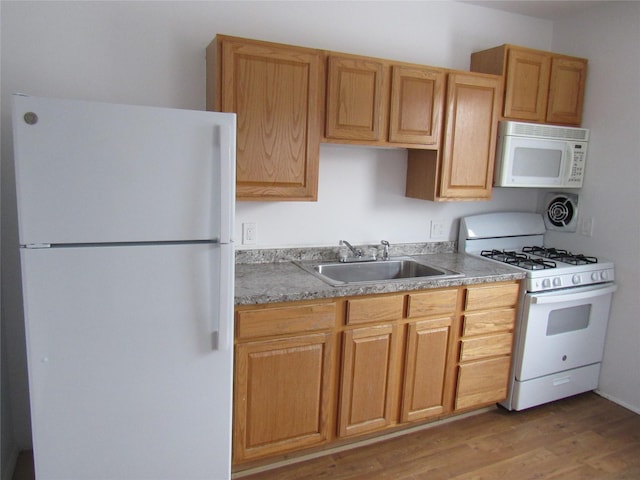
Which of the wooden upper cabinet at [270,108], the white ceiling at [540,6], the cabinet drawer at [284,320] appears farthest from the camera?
the white ceiling at [540,6]

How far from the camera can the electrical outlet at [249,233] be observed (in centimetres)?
251

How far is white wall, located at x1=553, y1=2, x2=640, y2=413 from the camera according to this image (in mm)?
2811

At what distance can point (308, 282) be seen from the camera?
2.21 meters

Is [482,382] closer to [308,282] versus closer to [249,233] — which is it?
[308,282]

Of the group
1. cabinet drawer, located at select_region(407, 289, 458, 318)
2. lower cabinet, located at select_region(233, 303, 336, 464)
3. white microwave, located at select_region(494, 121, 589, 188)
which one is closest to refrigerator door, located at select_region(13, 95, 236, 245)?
lower cabinet, located at select_region(233, 303, 336, 464)

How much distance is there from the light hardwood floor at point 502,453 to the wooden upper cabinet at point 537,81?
1.88 metres

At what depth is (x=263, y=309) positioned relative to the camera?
1999mm

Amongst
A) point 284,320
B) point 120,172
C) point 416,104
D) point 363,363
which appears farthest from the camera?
point 416,104

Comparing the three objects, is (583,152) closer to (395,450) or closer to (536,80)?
(536,80)

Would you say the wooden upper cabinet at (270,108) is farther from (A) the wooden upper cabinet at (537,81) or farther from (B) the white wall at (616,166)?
(B) the white wall at (616,166)

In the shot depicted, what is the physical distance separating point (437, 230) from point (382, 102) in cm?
104

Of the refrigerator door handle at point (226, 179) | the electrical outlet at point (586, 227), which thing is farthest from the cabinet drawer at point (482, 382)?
the refrigerator door handle at point (226, 179)

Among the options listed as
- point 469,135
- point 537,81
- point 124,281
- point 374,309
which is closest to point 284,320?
point 374,309

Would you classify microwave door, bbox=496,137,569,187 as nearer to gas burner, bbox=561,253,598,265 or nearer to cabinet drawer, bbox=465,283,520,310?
gas burner, bbox=561,253,598,265
